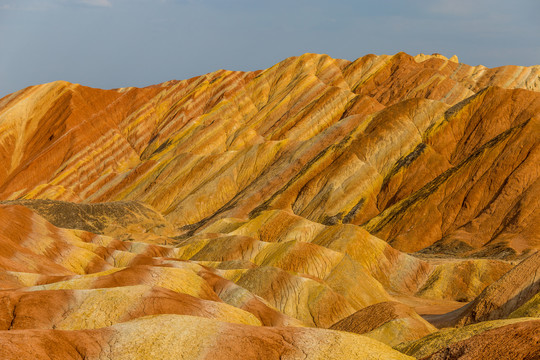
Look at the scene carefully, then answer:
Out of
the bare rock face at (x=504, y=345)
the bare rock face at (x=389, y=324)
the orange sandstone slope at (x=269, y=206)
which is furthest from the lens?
the bare rock face at (x=389, y=324)

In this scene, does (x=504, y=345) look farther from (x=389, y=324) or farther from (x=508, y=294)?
(x=508, y=294)

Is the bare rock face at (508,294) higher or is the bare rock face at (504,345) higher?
the bare rock face at (508,294)

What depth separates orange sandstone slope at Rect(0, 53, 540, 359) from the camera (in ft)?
108

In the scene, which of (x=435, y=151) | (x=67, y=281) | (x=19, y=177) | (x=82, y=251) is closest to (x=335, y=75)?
(x=435, y=151)

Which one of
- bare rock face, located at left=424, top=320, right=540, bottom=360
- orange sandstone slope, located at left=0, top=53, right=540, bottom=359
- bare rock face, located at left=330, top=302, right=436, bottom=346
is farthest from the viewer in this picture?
bare rock face, located at left=330, top=302, right=436, bottom=346

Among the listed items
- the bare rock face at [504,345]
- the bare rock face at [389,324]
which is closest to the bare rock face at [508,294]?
the bare rock face at [389,324]

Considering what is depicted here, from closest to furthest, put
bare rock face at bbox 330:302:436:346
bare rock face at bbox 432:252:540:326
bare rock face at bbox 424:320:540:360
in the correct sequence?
bare rock face at bbox 424:320:540:360 < bare rock face at bbox 432:252:540:326 < bare rock face at bbox 330:302:436:346

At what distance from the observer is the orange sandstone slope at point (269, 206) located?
108 feet

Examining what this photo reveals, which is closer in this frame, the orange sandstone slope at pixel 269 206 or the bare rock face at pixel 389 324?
the orange sandstone slope at pixel 269 206

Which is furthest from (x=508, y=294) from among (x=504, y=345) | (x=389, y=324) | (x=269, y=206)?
(x=269, y=206)

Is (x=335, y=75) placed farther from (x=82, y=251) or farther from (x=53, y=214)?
(x=82, y=251)

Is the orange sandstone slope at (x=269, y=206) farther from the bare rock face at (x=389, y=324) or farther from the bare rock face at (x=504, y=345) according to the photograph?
the bare rock face at (x=504, y=345)

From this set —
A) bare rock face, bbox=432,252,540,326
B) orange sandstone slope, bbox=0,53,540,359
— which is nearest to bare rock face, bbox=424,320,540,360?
orange sandstone slope, bbox=0,53,540,359

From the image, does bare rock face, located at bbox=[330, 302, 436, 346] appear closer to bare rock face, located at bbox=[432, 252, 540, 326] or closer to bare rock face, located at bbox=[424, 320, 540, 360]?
bare rock face, located at bbox=[432, 252, 540, 326]
